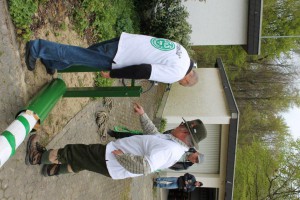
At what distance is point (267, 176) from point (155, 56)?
1490 cm

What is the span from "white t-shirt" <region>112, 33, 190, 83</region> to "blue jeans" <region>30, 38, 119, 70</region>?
0.13 metres

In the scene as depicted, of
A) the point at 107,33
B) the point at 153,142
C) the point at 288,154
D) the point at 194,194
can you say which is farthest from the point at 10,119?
the point at 288,154

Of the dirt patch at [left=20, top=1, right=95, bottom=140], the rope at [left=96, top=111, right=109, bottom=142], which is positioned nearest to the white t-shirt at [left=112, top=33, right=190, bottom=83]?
the dirt patch at [left=20, top=1, right=95, bottom=140]

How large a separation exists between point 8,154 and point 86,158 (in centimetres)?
141

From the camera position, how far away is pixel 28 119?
456 cm

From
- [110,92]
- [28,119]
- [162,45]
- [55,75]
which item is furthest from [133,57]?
[55,75]

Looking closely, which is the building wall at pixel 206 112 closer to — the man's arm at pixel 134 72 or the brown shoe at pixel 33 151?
the brown shoe at pixel 33 151

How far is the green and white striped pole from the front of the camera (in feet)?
13.1

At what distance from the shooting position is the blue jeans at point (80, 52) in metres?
4.88

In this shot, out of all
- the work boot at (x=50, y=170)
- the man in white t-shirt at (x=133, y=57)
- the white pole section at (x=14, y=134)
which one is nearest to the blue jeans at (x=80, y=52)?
the man in white t-shirt at (x=133, y=57)

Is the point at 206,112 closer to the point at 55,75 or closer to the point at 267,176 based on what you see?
the point at 267,176

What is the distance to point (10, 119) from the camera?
4.87 m

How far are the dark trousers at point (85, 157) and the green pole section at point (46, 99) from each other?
2.20ft

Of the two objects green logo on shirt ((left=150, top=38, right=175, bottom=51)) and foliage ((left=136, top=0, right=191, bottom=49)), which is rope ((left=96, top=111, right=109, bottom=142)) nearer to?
green logo on shirt ((left=150, top=38, right=175, bottom=51))
